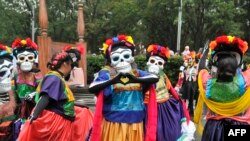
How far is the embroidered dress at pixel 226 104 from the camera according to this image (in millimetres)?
4594

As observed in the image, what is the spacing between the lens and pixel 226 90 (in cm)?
461

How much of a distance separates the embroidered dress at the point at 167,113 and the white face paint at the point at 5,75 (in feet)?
7.22

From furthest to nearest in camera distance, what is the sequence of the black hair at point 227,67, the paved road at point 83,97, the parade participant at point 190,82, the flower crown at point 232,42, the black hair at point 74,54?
the paved road at point 83,97, the parade participant at point 190,82, the black hair at point 74,54, the flower crown at point 232,42, the black hair at point 227,67

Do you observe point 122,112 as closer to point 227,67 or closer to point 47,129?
point 47,129

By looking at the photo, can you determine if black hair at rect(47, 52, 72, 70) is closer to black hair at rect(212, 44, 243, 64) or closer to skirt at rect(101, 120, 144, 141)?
skirt at rect(101, 120, 144, 141)

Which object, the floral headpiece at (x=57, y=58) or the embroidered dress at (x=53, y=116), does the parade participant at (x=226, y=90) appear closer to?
the embroidered dress at (x=53, y=116)

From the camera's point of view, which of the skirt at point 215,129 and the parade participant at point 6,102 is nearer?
the skirt at point 215,129

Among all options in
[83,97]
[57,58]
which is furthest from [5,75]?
[83,97]

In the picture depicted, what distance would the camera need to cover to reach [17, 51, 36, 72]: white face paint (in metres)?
6.51

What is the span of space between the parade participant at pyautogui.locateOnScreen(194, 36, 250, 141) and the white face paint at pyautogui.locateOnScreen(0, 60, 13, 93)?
2493mm

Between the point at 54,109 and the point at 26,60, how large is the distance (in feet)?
5.58

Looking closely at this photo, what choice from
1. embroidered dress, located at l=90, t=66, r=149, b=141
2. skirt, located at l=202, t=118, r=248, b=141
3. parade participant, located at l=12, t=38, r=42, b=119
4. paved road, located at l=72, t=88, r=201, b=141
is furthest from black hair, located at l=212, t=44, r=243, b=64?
paved road, located at l=72, t=88, r=201, b=141

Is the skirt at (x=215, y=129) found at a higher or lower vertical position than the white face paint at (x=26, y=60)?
lower

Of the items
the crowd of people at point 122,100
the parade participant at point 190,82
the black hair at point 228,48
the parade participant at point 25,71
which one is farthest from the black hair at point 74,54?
the parade participant at point 190,82
